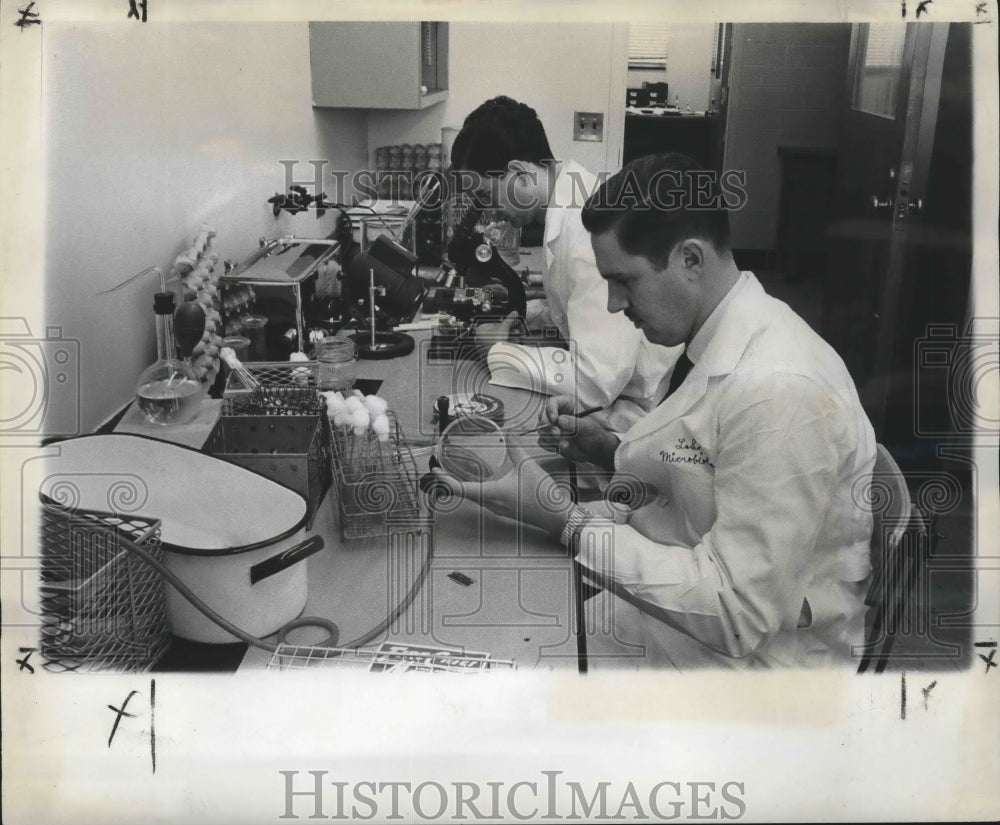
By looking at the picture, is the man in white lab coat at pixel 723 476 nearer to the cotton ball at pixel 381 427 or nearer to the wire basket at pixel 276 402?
the cotton ball at pixel 381 427

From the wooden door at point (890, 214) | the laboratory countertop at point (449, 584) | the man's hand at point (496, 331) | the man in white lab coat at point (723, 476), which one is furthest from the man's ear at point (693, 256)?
the man's hand at point (496, 331)

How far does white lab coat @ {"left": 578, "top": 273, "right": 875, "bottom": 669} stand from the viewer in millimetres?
1115

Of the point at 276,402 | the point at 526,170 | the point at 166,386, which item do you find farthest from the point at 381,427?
the point at 526,170

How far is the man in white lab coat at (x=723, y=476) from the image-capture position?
112 cm

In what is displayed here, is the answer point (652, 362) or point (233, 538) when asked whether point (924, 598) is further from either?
point (233, 538)

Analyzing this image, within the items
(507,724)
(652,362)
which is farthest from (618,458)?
(507,724)

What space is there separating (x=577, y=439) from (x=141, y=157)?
922 mm

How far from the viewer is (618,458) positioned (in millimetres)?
1466

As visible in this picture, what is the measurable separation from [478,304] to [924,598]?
1.27 meters

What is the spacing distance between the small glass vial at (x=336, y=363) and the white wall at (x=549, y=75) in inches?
23.4

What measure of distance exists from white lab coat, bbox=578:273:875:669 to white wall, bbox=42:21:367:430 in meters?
0.86

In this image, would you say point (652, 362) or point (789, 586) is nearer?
point (789, 586)

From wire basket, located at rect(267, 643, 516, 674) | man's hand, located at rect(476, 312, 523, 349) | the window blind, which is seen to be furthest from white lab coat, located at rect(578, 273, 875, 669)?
man's hand, located at rect(476, 312, 523, 349)

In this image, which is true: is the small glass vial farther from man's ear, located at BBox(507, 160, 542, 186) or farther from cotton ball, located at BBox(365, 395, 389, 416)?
man's ear, located at BBox(507, 160, 542, 186)
